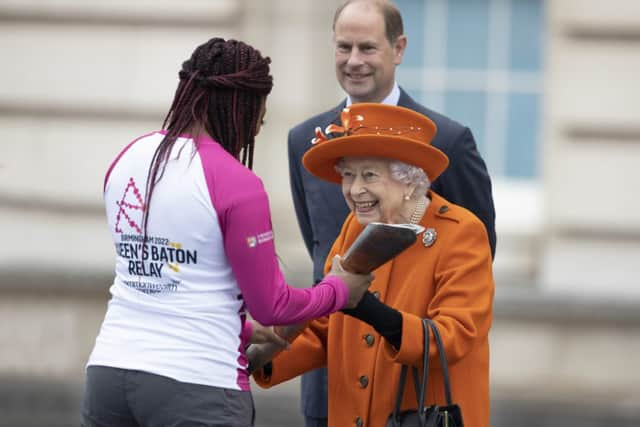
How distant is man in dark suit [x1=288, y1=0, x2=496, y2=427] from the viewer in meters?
4.66

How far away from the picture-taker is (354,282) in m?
3.66

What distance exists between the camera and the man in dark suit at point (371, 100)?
4.66 metres

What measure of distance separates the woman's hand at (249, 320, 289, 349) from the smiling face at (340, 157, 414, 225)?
1.30ft

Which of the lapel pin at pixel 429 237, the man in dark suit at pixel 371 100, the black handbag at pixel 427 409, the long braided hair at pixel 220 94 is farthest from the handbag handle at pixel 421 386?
the man in dark suit at pixel 371 100

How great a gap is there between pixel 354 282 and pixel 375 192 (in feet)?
0.90

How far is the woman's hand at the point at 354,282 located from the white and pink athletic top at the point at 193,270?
172 mm

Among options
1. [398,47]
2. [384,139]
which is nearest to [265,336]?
[384,139]

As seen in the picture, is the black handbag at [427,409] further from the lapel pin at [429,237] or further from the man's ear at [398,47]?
the man's ear at [398,47]

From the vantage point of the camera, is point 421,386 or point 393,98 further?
point 393,98

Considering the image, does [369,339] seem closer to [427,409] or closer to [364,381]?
[364,381]

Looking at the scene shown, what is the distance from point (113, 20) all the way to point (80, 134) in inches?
26.6

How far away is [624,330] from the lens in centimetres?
761

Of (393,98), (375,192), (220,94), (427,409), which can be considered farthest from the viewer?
(393,98)

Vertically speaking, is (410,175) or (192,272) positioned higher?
(410,175)
